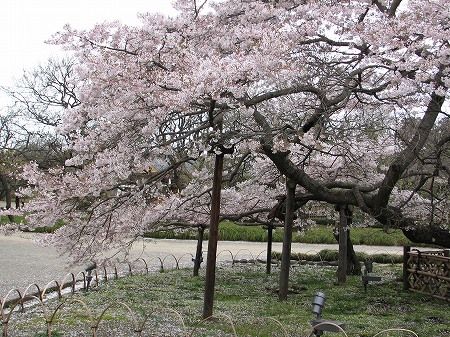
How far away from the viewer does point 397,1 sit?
7.96 metres

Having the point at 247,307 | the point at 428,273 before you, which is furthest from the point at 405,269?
the point at 247,307

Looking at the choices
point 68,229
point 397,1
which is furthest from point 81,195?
point 397,1

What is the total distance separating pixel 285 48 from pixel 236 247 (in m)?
15.7

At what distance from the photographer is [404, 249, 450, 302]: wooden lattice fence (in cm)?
1041

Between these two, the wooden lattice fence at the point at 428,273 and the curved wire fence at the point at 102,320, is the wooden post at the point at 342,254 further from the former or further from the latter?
the curved wire fence at the point at 102,320

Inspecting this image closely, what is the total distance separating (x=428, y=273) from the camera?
10.9 m

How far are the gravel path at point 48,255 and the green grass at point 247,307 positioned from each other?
96 cm

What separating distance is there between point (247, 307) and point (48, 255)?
1066cm

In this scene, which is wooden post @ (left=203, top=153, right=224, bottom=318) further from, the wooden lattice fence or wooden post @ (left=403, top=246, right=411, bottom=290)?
wooden post @ (left=403, top=246, right=411, bottom=290)

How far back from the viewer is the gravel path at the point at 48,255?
12.3 meters

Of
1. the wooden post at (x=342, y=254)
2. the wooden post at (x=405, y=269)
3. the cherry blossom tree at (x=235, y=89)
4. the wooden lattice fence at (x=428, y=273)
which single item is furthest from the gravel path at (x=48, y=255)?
the wooden lattice fence at (x=428, y=273)

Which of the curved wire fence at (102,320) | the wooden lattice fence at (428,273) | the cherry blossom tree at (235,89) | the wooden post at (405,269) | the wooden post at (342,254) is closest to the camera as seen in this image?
the curved wire fence at (102,320)

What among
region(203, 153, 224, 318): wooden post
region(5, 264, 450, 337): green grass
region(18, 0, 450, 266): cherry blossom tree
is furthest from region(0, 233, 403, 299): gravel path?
region(203, 153, 224, 318): wooden post

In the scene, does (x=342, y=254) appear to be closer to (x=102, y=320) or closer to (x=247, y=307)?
(x=247, y=307)
